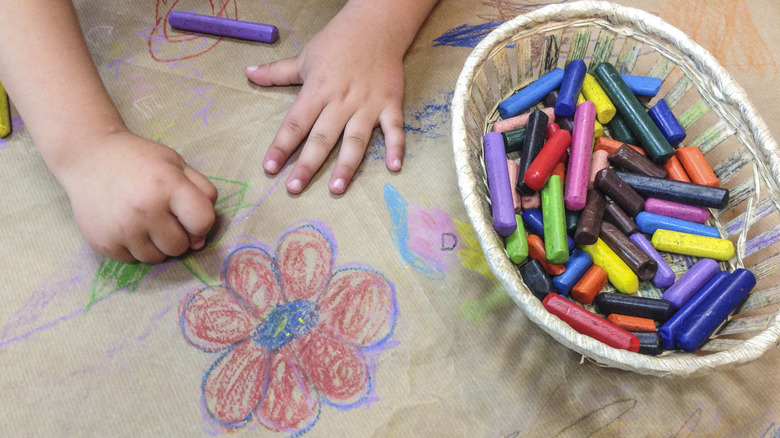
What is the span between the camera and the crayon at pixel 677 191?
2.19ft

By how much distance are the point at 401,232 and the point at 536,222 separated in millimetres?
192

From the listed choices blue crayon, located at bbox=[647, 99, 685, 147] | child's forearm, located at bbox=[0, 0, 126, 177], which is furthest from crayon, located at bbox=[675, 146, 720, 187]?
child's forearm, located at bbox=[0, 0, 126, 177]

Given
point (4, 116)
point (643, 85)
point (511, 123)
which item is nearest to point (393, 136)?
point (511, 123)

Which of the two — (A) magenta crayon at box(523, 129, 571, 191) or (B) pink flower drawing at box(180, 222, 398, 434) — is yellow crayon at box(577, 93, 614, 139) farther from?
(B) pink flower drawing at box(180, 222, 398, 434)

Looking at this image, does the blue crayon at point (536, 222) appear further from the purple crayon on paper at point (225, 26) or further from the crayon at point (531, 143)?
the purple crayon on paper at point (225, 26)

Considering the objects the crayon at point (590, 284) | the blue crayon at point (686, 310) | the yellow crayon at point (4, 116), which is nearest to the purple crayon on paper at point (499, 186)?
the crayon at point (590, 284)

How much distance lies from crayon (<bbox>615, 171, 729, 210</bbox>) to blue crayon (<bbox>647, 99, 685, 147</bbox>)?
9cm

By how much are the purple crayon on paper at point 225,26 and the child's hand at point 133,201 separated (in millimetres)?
288

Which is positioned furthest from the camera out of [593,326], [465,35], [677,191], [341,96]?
[465,35]

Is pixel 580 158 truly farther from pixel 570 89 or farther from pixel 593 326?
pixel 593 326

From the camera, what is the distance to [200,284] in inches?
27.5

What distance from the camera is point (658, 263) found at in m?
0.66

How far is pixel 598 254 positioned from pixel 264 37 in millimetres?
656

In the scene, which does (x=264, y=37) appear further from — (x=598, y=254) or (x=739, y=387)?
(x=739, y=387)
